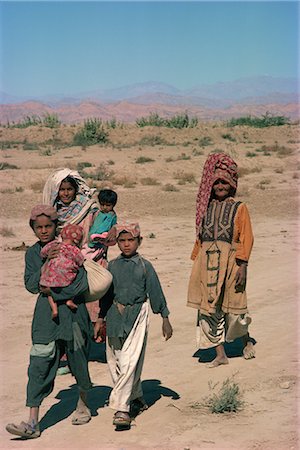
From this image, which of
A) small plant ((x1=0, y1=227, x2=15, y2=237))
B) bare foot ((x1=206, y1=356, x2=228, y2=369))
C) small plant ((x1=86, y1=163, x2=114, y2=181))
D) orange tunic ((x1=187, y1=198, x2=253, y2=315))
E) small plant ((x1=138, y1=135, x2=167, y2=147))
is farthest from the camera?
small plant ((x1=138, y1=135, x2=167, y2=147))

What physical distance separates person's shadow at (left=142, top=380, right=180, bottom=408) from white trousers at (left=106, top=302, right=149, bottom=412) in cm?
53

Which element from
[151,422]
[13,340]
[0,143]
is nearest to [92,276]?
[151,422]

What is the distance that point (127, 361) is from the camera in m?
6.09

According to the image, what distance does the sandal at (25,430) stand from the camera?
5.81 meters

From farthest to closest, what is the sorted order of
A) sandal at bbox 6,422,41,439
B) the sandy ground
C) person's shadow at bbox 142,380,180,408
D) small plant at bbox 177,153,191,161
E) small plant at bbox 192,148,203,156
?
small plant at bbox 192,148,203,156
small plant at bbox 177,153,191,161
person's shadow at bbox 142,380,180,408
the sandy ground
sandal at bbox 6,422,41,439

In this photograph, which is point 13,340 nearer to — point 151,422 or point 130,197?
point 151,422

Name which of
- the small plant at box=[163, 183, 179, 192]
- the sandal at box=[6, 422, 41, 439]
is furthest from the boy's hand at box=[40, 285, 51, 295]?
the small plant at box=[163, 183, 179, 192]

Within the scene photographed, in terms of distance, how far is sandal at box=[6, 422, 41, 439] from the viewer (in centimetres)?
581

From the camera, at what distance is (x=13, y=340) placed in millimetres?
8688

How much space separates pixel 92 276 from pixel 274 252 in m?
7.95

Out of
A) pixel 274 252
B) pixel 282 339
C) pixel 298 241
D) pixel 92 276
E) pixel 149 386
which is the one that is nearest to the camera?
pixel 92 276

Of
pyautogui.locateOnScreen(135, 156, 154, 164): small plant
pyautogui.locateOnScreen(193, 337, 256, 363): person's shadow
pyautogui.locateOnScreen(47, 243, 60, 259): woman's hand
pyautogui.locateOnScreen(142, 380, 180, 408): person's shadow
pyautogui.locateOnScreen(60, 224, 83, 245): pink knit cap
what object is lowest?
pyautogui.locateOnScreen(193, 337, 256, 363): person's shadow

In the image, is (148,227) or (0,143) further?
(0,143)

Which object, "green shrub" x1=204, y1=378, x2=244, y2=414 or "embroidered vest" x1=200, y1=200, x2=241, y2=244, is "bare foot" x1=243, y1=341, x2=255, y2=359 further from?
"green shrub" x1=204, y1=378, x2=244, y2=414
